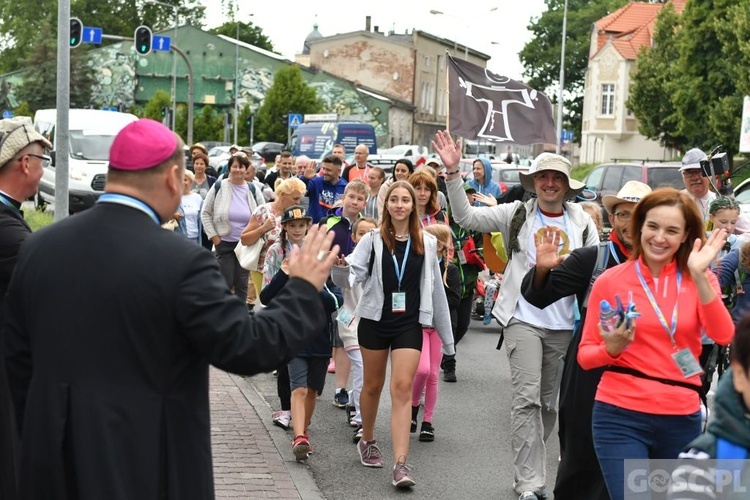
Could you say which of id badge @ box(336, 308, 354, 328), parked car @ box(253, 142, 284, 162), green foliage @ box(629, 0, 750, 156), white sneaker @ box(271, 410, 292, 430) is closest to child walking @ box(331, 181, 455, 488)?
white sneaker @ box(271, 410, 292, 430)

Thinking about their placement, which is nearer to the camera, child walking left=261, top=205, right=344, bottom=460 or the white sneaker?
child walking left=261, top=205, right=344, bottom=460

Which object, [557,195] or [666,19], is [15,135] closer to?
[557,195]

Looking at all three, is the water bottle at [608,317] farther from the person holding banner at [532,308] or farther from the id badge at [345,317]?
the id badge at [345,317]

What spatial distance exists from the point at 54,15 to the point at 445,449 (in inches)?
3576

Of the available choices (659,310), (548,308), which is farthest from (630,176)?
(659,310)

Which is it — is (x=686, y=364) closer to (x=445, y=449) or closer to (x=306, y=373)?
(x=306, y=373)

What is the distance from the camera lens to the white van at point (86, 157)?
86.0 feet

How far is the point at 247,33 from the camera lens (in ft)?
352

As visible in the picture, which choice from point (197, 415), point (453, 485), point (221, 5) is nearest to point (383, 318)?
point (453, 485)

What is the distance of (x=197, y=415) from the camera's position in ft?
11.3

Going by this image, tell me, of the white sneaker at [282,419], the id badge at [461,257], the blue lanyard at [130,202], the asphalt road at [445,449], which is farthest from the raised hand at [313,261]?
the id badge at [461,257]

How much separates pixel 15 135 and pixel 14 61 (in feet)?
312

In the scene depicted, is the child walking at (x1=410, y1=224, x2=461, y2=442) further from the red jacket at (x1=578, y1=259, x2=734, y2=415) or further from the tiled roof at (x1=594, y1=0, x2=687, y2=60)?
the tiled roof at (x1=594, y1=0, x2=687, y2=60)

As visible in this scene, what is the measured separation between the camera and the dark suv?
81.2ft
